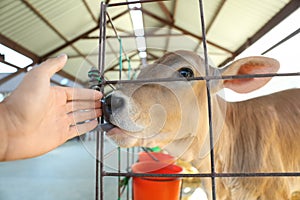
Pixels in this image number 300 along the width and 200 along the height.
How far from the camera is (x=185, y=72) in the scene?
1.26 meters

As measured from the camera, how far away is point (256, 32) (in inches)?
239

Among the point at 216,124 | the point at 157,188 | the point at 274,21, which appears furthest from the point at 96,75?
the point at 274,21

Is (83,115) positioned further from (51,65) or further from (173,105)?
(173,105)

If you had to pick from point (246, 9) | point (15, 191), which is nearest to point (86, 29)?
point (246, 9)

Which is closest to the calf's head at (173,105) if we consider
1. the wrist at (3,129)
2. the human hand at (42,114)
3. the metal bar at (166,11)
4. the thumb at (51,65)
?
the human hand at (42,114)

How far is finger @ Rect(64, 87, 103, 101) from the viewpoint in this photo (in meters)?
1.04

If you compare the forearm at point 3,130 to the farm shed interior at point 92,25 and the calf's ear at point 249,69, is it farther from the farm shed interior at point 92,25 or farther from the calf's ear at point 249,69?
the farm shed interior at point 92,25

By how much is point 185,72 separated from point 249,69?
0.34 meters

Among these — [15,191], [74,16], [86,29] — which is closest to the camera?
[15,191]

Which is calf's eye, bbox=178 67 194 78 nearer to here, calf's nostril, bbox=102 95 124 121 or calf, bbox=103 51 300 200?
calf, bbox=103 51 300 200

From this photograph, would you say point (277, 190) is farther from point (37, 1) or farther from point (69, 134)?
point (37, 1)

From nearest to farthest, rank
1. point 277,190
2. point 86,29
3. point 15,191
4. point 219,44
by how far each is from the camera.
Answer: point 277,190 → point 15,191 → point 219,44 → point 86,29

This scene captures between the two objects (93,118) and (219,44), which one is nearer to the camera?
(93,118)

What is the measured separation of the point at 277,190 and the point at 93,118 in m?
0.92
